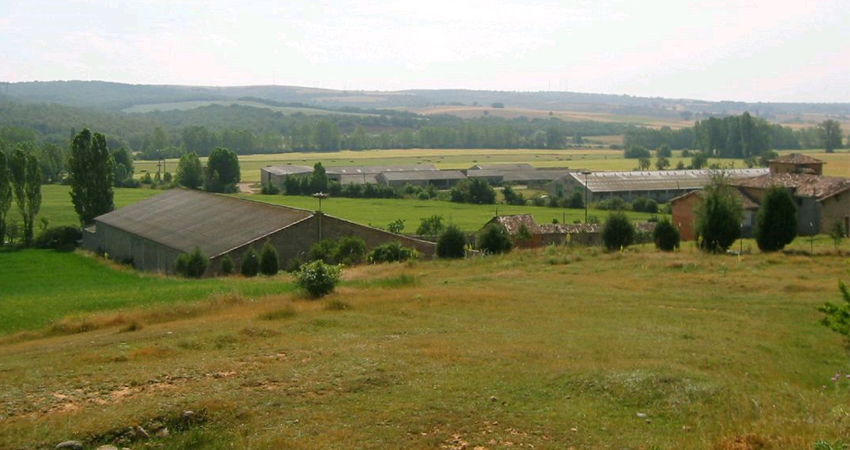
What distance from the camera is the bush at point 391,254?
37809 millimetres

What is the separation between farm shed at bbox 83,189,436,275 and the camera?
38.9 meters

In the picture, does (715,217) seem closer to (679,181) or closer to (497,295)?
(497,295)

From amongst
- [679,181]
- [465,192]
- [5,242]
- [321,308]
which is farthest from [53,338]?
[679,181]

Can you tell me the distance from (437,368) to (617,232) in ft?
83.8

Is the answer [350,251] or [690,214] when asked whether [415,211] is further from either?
[350,251]

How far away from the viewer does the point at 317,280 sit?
22.3m

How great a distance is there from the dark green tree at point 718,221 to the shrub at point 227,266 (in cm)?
1918

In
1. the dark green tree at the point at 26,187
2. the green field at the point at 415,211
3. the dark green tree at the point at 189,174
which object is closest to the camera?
the dark green tree at the point at 26,187

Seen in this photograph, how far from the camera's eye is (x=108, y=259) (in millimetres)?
47156

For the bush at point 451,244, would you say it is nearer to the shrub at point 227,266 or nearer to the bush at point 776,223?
the shrub at point 227,266

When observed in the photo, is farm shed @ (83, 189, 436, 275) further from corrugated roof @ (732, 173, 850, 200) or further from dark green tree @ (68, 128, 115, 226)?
corrugated roof @ (732, 173, 850, 200)

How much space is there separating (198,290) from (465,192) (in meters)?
50.4

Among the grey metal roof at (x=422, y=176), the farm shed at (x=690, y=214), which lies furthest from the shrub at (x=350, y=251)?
the grey metal roof at (x=422, y=176)

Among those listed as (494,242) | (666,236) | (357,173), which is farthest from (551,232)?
(357,173)
